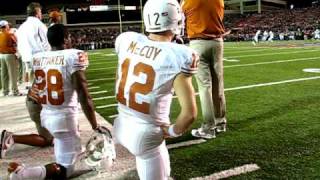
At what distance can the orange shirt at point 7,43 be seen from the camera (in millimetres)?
9508

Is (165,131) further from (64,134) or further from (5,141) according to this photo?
(5,141)

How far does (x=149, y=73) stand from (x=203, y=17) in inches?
99.6

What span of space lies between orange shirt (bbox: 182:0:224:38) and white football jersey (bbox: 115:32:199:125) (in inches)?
89.6

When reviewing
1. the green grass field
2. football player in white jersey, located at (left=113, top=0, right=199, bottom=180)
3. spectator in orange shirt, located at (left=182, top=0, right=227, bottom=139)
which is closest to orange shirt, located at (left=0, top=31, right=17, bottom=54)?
the green grass field

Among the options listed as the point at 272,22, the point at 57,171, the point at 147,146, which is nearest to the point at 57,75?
the point at 57,171

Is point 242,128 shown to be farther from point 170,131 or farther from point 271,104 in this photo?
point 170,131

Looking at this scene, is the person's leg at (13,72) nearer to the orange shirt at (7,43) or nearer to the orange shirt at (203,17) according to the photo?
the orange shirt at (7,43)

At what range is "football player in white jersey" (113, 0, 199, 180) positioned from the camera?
93.7 inches

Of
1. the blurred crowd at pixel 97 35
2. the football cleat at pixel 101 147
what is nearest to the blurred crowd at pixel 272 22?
the blurred crowd at pixel 97 35

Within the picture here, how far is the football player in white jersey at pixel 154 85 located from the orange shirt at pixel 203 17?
2.24 m

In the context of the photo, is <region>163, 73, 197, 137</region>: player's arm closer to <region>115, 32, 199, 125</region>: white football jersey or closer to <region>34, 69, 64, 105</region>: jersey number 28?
<region>115, 32, 199, 125</region>: white football jersey

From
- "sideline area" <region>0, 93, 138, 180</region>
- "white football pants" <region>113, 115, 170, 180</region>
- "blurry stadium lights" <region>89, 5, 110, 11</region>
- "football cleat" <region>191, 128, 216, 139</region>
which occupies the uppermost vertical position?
"blurry stadium lights" <region>89, 5, 110, 11</region>

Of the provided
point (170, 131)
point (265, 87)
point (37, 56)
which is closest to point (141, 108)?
point (170, 131)

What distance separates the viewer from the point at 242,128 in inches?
203
